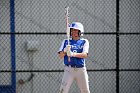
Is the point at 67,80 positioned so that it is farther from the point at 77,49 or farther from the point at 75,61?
the point at 77,49

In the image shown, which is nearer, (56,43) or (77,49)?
(77,49)

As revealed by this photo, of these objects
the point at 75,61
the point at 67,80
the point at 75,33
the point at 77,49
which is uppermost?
the point at 75,33

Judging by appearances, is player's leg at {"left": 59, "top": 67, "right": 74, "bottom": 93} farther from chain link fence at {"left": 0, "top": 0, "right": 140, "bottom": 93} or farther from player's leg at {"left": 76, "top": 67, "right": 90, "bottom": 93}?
chain link fence at {"left": 0, "top": 0, "right": 140, "bottom": 93}

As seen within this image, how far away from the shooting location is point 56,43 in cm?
923

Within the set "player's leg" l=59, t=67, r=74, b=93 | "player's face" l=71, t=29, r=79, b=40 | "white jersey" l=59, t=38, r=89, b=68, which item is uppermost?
"player's face" l=71, t=29, r=79, b=40

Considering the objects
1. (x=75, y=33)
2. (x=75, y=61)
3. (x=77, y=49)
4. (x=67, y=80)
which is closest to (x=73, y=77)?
(x=67, y=80)

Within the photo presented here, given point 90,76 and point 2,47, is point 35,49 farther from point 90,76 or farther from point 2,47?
point 90,76

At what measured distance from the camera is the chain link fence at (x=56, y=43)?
912 centimetres

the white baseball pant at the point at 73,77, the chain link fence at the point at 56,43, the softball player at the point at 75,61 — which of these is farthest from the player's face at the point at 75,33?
the chain link fence at the point at 56,43

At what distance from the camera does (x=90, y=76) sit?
9.30 m

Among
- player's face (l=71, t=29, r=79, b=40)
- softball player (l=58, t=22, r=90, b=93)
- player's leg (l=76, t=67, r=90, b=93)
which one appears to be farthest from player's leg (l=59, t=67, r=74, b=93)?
player's face (l=71, t=29, r=79, b=40)

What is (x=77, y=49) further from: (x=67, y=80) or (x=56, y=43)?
(x=56, y=43)

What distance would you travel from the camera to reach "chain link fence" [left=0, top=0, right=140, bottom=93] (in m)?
9.12

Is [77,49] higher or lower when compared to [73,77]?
higher
